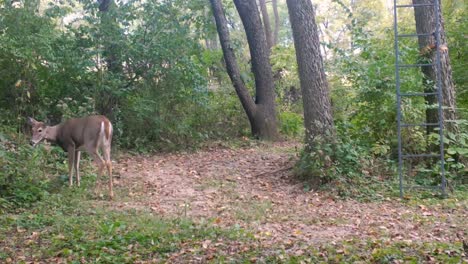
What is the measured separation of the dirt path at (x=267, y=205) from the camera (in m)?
7.63

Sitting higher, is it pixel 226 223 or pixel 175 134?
pixel 175 134

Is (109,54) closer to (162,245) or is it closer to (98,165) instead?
(98,165)

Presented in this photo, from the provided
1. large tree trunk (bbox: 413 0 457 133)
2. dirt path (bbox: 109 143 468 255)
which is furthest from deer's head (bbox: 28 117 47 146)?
large tree trunk (bbox: 413 0 457 133)

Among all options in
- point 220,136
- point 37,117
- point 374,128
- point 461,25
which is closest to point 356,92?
point 374,128

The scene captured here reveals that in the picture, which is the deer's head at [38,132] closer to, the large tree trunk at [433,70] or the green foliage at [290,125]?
the large tree trunk at [433,70]

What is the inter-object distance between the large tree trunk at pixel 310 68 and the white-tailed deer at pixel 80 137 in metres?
3.89

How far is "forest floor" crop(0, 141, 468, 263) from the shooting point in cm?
650

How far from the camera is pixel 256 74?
55.6 ft

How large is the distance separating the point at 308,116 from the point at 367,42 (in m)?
3.16

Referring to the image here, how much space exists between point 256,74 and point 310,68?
562cm

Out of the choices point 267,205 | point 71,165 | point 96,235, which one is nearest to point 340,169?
point 267,205

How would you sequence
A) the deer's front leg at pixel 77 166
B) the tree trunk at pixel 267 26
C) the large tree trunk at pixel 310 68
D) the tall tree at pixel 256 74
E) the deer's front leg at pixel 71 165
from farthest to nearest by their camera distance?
1. the tree trunk at pixel 267 26
2. the tall tree at pixel 256 74
3. the large tree trunk at pixel 310 68
4. the deer's front leg at pixel 77 166
5. the deer's front leg at pixel 71 165

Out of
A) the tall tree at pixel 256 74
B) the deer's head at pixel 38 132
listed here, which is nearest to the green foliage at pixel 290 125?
the tall tree at pixel 256 74

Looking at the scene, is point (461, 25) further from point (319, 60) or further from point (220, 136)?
point (220, 136)
